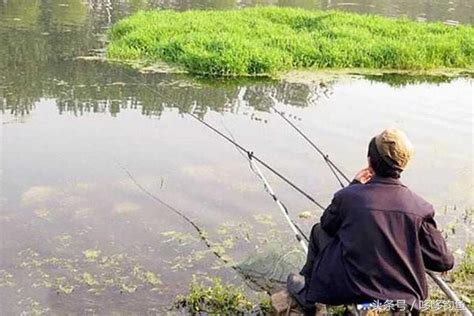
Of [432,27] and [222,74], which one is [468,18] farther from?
[222,74]

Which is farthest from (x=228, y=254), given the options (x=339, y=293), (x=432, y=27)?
(x=432, y=27)

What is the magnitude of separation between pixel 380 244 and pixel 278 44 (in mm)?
11646

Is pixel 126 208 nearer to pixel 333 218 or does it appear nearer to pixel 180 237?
pixel 180 237

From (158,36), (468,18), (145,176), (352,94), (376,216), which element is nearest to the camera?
(376,216)

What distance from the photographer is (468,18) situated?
86.0 feet

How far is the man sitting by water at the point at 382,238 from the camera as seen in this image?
10.3ft

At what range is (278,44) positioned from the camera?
14445 millimetres

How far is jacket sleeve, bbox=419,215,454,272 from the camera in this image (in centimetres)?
323

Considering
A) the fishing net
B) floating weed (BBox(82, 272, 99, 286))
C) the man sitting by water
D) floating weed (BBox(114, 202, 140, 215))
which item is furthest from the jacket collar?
floating weed (BBox(114, 202, 140, 215))

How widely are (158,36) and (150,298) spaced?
1047cm

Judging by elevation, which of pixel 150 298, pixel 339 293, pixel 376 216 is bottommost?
pixel 150 298

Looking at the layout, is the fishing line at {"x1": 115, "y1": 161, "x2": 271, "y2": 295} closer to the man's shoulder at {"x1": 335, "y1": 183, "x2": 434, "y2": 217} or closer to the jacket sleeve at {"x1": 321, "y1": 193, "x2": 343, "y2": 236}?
the jacket sleeve at {"x1": 321, "y1": 193, "x2": 343, "y2": 236}

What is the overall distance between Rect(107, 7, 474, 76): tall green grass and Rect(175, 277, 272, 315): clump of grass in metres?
8.24

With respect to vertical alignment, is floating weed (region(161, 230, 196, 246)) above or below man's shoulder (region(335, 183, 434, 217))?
below
